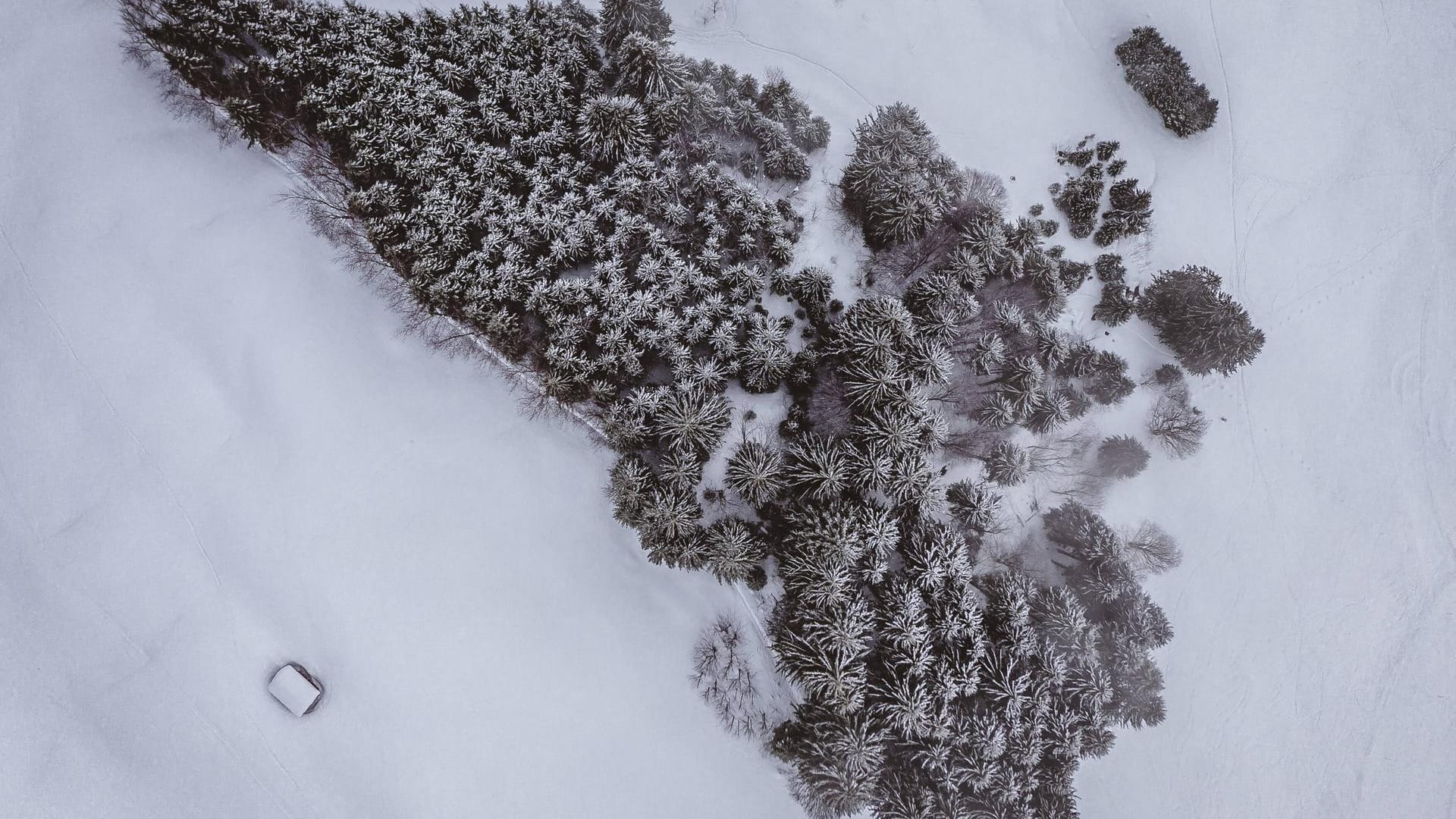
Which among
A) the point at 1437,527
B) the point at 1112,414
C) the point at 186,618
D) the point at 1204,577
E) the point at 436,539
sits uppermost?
the point at 1437,527

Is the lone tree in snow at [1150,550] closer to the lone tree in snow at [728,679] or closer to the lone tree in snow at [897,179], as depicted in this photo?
the lone tree in snow at [897,179]

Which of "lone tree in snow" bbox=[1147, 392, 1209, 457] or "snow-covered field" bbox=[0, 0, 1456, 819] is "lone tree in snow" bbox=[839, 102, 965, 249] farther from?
"lone tree in snow" bbox=[1147, 392, 1209, 457]

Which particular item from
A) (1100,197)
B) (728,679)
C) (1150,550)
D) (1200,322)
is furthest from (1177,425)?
(728,679)

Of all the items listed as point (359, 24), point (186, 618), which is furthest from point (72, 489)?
point (359, 24)

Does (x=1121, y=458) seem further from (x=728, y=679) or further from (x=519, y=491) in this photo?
(x=519, y=491)

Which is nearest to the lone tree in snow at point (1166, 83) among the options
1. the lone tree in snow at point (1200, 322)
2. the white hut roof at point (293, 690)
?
the lone tree in snow at point (1200, 322)

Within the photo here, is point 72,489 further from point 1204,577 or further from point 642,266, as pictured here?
point 1204,577
